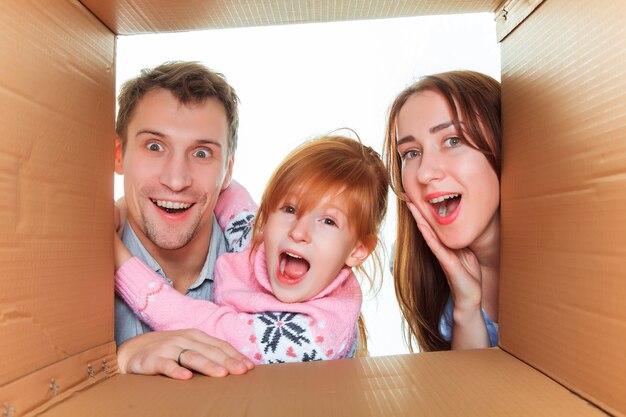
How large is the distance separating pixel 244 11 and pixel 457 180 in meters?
0.55

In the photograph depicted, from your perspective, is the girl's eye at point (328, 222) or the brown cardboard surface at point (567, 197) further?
the girl's eye at point (328, 222)

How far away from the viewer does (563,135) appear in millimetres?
643

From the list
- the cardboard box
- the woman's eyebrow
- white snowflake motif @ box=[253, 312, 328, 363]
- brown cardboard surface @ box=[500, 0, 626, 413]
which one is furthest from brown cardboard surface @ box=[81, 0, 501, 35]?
white snowflake motif @ box=[253, 312, 328, 363]

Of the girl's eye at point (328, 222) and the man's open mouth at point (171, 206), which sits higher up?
the man's open mouth at point (171, 206)

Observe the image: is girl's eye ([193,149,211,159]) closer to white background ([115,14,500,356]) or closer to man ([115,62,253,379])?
man ([115,62,253,379])

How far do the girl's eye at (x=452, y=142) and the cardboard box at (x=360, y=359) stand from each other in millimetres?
310

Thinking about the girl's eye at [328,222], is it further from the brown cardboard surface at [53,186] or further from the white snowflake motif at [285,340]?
the brown cardboard surface at [53,186]

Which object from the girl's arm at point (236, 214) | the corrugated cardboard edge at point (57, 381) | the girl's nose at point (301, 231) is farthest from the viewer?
the girl's arm at point (236, 214)

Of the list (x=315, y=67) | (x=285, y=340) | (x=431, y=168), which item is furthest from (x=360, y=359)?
(x=315, y=67)

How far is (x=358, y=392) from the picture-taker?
63cm

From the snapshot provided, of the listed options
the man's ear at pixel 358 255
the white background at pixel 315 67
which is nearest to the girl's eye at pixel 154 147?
the white background at pixel 315 67

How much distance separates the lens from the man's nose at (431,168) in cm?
112

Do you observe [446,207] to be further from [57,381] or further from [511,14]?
[57,381]

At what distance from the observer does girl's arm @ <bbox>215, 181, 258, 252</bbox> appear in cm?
135
